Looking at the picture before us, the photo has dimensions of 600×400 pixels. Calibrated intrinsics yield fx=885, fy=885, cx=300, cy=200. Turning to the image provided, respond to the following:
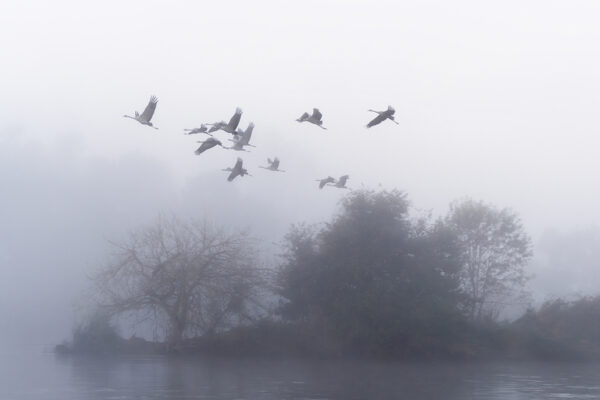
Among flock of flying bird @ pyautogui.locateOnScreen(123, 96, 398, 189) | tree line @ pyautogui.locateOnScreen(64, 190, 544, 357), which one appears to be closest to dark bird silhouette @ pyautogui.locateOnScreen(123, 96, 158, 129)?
flock of flying bird @ pyautogui.locateOnScreen(123, 96, 398, 189)

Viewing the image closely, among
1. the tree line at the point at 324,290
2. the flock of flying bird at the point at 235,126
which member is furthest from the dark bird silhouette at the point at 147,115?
the tree line at the point at 324,290

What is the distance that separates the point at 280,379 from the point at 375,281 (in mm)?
15448

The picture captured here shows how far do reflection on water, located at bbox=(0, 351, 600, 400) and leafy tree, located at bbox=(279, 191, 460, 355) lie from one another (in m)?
3.18

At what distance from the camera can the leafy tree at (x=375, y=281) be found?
46.4 m

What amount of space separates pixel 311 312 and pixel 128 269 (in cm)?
1065

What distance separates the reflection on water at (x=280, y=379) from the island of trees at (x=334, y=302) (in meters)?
3.22

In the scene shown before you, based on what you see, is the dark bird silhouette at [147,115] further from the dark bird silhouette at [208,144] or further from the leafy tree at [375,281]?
the leafy tree at [375,281]

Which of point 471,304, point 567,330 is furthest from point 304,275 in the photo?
point 567,330

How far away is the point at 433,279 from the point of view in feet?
157

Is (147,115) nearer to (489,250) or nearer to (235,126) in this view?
(235,126)

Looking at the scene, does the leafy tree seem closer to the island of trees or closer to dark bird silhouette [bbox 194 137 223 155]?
the island of trees

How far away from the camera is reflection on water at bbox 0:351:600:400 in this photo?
2625cm

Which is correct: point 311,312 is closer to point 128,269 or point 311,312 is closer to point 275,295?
point 275,295

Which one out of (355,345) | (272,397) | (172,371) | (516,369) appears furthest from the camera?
(355,345)
